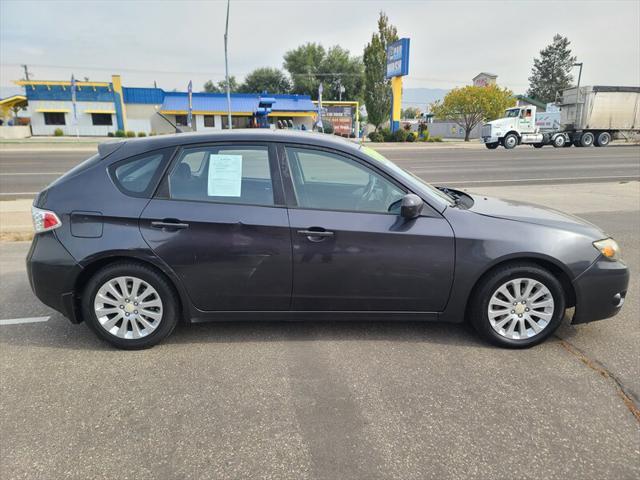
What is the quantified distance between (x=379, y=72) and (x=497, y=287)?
4447 cm

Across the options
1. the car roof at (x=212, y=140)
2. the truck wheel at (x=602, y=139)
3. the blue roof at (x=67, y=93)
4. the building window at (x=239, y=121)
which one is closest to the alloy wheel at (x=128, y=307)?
the car roof at (x=212, y=140)

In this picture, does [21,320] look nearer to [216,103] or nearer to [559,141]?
[559,141]

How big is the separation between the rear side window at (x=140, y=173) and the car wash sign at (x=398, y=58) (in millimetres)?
40485

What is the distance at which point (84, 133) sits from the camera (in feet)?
159

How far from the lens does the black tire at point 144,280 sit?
340cm

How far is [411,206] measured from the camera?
3.29 metres

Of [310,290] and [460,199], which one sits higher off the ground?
[460,199]

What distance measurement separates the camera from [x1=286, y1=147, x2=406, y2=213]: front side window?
3467 millimetres

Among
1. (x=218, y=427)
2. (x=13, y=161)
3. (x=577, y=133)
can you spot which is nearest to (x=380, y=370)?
(x=218, y=427)

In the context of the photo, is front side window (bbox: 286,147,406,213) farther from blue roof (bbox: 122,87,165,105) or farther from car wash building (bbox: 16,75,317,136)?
blue roof (bbox: 122,87,165,105)

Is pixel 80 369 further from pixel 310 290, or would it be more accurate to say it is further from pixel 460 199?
pixel 460 199

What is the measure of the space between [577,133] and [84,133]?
4681cm

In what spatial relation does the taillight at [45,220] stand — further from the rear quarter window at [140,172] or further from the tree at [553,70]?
the tree at [553,70]

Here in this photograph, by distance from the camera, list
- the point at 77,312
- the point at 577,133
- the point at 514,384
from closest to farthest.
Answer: the point at 514,384 → the point at 77,312 → the point at 577,133
